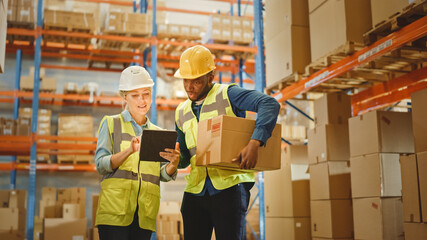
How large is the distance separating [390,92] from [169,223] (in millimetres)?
6096

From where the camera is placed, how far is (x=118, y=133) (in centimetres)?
320

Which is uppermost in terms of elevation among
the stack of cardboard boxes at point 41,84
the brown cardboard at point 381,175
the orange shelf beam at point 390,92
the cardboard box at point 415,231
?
the stack of cardboard boxes at point 41,84

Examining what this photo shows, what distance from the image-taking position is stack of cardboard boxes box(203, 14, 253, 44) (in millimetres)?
12242

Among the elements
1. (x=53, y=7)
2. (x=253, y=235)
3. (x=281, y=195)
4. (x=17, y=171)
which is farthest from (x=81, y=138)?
(x=281, y=195)

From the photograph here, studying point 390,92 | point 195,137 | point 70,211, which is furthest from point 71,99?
point 195,137

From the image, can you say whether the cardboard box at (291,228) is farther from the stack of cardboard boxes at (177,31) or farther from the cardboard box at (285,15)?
the stack of cardboard boxes at (177,31)

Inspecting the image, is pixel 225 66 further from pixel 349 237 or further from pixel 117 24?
pixel 349 237

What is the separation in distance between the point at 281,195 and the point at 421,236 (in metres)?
2.82

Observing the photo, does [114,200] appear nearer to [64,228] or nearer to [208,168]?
[208,168]

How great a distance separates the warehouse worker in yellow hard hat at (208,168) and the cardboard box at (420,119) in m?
2.27

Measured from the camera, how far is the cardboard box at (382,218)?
5258 mm

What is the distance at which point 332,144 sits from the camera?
6.32 m

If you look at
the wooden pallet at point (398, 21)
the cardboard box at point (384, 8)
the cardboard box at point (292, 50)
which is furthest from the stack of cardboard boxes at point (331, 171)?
the cardboard box at point (384, 8)

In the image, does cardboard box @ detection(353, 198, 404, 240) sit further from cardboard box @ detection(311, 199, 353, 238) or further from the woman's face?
the woman's face
